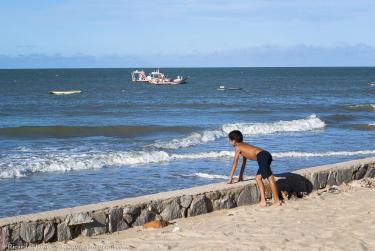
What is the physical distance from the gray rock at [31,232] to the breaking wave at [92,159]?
19.5 ft

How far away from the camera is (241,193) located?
791 centimetres

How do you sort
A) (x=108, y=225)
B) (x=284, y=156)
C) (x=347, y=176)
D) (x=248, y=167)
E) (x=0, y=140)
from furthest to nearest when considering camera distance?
(x=0, y=140), (x=284, y=156), (x=248, y=167), (x=347, y=176), (x=108, y=225)

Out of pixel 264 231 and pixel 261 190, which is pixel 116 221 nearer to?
pixel 264 231

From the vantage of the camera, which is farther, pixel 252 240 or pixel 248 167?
pixel 248 167

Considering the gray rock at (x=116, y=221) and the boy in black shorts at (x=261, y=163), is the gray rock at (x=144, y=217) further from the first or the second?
the boy in black shorts at (x=261, y=163)

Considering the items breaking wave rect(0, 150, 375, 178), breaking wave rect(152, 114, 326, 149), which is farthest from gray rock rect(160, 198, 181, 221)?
breaking wave rect(152, 114, 326, 149)

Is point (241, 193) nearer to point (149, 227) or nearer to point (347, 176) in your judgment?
point (149, 227)

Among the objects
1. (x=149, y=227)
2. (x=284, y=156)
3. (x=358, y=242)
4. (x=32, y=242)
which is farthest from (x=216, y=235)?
(x=284, y=156)

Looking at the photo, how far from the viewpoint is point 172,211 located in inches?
283

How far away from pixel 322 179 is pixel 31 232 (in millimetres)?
4766

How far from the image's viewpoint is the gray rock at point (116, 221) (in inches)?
261

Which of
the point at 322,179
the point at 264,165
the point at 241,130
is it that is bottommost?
the point at 241,130

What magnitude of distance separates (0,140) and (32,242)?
49.4 feet


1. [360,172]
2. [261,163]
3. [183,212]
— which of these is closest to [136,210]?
[183,212]
